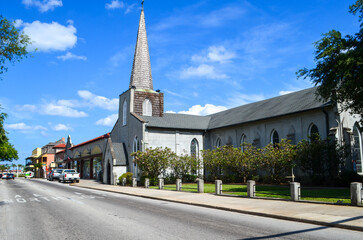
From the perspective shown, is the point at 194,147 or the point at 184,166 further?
the point at 194,147

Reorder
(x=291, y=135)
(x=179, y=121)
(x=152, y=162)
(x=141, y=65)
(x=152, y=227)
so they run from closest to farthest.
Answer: (x=152, y=227)
(x=291, y=135)
(x=152, y=162)
(x=179, y=121)
(x=141, y=65)

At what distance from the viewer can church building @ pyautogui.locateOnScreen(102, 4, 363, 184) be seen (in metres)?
27.0

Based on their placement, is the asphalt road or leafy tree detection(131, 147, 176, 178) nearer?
the asphalt road

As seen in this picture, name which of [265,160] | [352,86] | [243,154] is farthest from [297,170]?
[352,86]

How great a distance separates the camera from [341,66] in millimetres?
17562

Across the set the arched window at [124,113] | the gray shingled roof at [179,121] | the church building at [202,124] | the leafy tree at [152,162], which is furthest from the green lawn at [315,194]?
the arched window at [124,113]

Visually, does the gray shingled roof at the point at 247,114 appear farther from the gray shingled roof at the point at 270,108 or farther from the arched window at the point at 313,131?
the arched window at the point at 313,131

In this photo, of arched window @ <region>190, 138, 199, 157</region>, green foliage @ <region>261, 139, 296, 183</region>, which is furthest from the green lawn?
arched window @ <region>190, 138, 199, 157</region>

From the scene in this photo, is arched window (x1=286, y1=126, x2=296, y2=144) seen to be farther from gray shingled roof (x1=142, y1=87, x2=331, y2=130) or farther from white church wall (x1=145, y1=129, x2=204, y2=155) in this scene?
white church wall (x1=145, y1=129, x2=204, y2=155)

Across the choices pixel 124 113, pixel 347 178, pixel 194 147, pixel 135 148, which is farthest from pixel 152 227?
pixel 124 113

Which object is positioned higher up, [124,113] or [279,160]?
[124,113]

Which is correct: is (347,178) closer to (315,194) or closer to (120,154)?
(315,194)

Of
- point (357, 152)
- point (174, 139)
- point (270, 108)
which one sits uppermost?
point (270, 108)

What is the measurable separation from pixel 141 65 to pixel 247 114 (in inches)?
652
